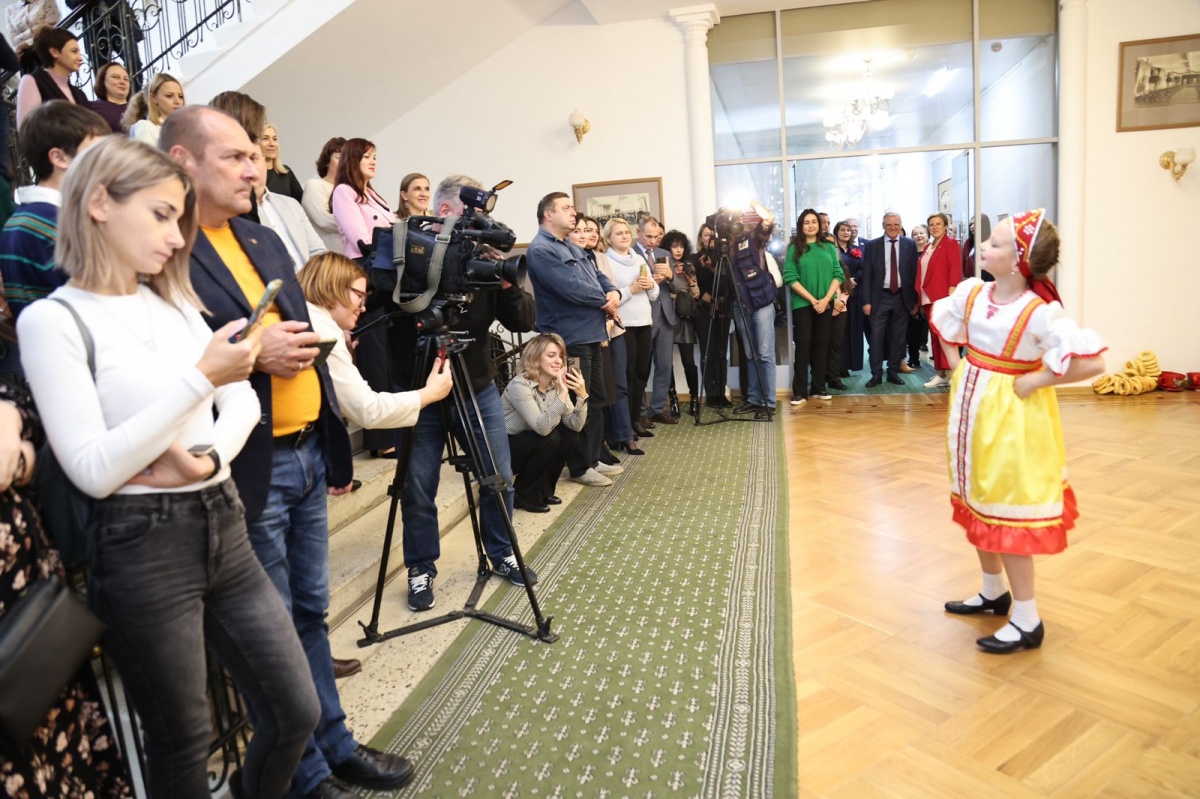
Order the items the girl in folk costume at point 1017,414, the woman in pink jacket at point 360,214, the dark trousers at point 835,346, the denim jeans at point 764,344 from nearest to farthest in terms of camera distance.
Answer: the girl in folk costume at point 1017,414 → the woman in pink jacket at point 360,214 → the denim jeans at point 764,344 → the dark trousers at point 835,346

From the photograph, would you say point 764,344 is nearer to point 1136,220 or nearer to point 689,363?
point 689,363

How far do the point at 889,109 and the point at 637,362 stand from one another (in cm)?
337

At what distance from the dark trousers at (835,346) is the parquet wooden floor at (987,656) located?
2.70 m

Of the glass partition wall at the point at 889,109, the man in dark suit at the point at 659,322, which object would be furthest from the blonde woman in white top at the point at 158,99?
the glass partition wall at the point at 889,109

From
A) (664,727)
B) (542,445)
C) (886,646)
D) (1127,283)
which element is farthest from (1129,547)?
(1127,283)

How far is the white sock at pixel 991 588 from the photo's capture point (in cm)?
262

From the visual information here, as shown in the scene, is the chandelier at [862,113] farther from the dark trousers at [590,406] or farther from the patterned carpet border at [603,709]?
the patterned carpet border at [603,709]

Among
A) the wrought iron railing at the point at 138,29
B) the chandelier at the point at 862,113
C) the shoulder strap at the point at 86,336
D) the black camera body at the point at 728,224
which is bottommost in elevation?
the shoulder strap at the point at 86,336

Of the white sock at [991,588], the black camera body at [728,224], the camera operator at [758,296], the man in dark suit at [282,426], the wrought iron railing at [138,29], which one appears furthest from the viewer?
the camera operator at [758,296]

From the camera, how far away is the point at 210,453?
1209 millimetres

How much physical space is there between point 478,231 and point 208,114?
3.09 feet

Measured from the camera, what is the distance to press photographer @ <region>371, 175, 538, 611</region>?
2.38 m

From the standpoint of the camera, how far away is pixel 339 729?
1.79m

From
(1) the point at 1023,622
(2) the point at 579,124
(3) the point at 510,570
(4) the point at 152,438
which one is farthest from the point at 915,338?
(4) the point at 152,438
